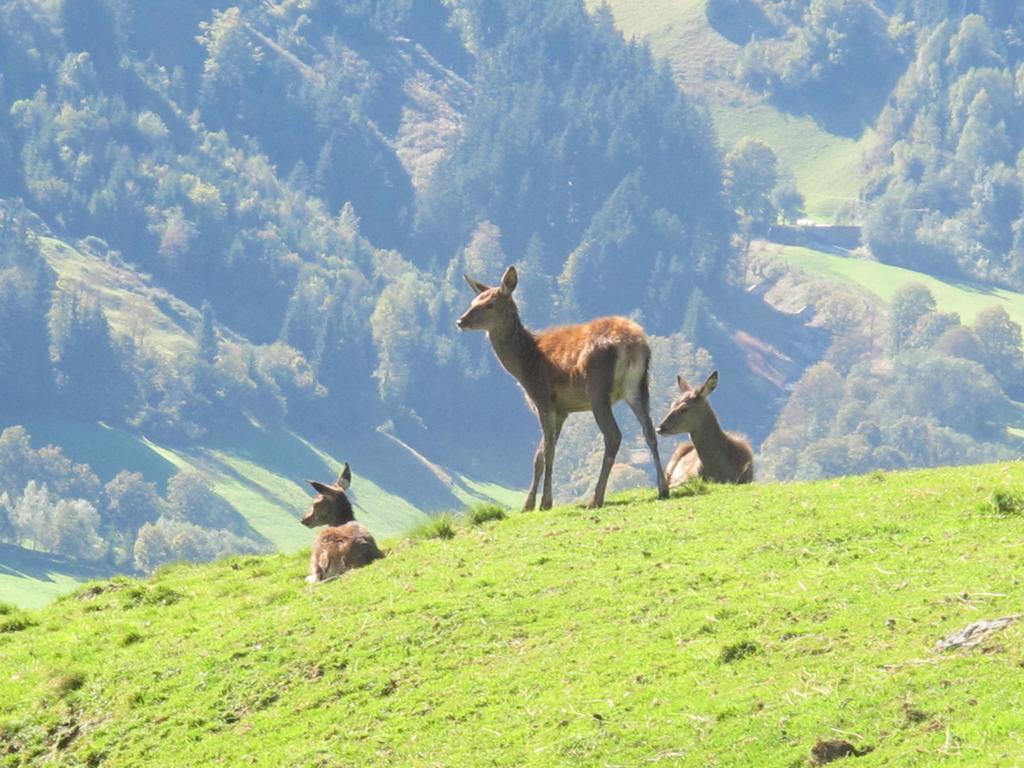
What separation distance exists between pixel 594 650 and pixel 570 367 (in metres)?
7.57

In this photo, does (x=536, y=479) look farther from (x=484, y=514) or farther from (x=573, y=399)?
(x=484, y=514)

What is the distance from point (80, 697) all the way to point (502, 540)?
481 centimetres

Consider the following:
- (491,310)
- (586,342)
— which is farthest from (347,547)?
(491,310)

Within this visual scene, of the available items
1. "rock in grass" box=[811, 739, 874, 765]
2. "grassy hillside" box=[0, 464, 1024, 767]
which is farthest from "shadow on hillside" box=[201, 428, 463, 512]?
"rock in grass" box=[811, 739, 874, 765]

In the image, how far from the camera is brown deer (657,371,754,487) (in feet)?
87.1

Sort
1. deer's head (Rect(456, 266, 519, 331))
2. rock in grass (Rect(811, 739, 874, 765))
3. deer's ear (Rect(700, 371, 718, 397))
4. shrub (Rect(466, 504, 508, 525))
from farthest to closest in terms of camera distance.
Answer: deer's ear (Rect(700, 371, 718, 397))
deer's head (Rect(456, 266, 519, 331))
shrub (Rect(466, 504, 508, 525))
rock in grass (Rect(811, 739, 874, 765))

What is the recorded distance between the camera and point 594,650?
16359 mm

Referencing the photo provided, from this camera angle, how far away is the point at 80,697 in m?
18.1

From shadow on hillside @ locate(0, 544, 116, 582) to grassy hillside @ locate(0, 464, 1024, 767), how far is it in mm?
115692

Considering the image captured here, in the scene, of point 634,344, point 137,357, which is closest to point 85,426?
→ point 137,357

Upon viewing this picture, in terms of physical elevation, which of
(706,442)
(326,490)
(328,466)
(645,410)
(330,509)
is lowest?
(330,509)

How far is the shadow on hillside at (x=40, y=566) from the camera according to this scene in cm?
13500

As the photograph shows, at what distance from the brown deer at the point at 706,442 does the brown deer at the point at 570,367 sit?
2805 mm

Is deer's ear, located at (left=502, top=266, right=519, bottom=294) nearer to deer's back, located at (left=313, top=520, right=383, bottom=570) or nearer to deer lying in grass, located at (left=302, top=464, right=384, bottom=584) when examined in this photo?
deer lying in grass, located at (left=302, top=464, right=384, bottom=584)
